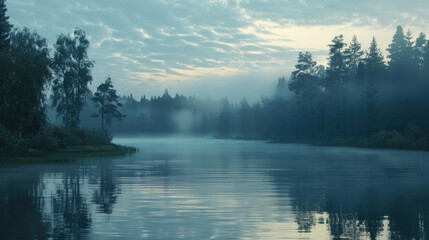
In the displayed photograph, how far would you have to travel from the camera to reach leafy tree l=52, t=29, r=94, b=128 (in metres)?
81.8

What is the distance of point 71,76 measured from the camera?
81.8 metres

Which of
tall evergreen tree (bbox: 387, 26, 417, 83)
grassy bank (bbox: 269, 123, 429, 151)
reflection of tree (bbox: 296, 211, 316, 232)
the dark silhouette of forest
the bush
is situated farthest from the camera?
→ tall evergreen tree (bbox: 387, 26, 417, 83)

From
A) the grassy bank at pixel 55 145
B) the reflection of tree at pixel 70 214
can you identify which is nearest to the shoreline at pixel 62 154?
the grassy bank at pixel 55 145

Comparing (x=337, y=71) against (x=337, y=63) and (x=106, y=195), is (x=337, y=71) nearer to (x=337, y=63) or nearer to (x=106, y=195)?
(x=337, y=63)

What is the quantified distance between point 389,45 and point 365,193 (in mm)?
119773

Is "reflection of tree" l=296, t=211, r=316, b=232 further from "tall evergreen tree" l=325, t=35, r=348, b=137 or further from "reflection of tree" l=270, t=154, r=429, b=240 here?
"tall evergreen tree" l=325, t=35, r=348, b=137

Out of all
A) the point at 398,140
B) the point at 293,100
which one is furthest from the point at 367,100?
the point at 293,100

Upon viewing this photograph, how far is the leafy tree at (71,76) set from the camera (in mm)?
81812

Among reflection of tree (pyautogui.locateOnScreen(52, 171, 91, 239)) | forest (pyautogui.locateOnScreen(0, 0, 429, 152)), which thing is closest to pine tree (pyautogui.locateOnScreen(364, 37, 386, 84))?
forest (pyautogui.locateOnScreen(0, 0, 429, 152))

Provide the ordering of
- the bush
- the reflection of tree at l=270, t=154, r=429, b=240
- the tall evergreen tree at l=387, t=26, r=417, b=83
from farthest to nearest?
the tall evergreen tree at l=387, t=26, r=417, b=83 < the bush < the reflection of tree at l=270, t=154, r=429, b=240

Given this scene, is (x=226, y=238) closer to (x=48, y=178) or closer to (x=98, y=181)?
(x=98, y=181)

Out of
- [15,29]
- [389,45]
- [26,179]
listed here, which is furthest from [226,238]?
[389,45]

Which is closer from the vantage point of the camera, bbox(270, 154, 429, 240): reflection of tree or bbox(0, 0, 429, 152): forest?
bbox(270, 154, 429, 240): reflection of tree

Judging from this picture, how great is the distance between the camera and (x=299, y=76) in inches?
5566
